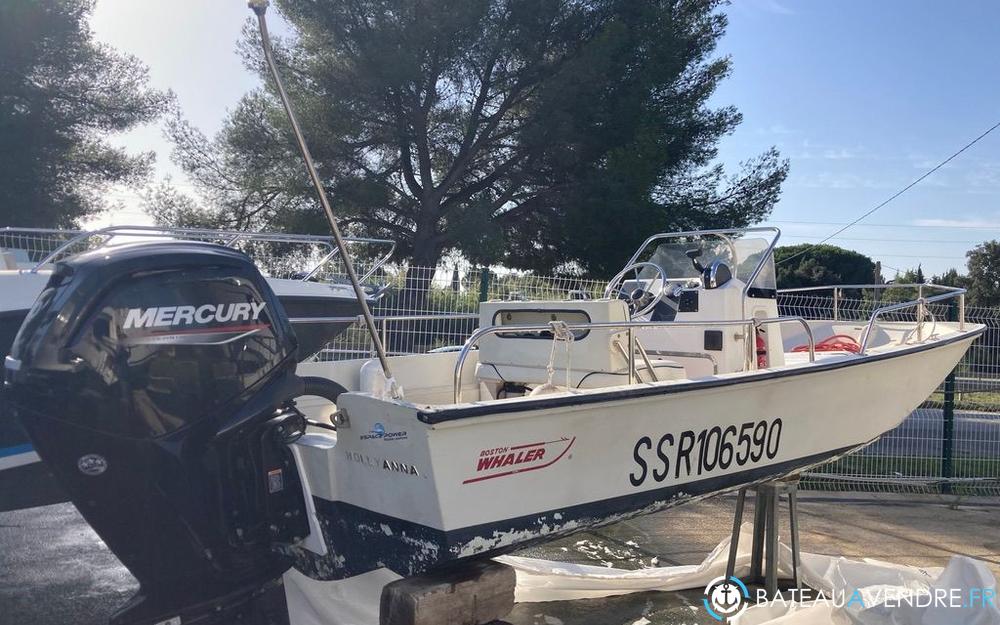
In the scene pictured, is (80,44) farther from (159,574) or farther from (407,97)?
(159,574)

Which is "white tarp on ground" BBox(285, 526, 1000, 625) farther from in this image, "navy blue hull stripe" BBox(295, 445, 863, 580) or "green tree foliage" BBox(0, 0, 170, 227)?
"green tree foliage" BBox(0, 0, 170, 227)

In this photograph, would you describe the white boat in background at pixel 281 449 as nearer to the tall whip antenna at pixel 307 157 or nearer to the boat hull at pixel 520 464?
the boat hull at pixel 520 464

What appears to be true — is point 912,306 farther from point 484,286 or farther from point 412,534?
point 412,534

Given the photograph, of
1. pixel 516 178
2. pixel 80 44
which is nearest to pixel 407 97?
pixel 516 178

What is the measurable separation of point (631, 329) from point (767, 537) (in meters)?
1.40

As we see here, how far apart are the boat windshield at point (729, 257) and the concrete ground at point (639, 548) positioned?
1838mm

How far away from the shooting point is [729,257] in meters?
5.29

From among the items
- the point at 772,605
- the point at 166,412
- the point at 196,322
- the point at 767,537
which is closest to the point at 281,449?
the point at 166,412

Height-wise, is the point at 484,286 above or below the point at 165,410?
above

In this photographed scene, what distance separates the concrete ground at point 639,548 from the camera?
13.9 feet

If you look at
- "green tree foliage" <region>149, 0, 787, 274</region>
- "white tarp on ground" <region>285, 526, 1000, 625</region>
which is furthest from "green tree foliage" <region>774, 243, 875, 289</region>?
"white tarp on ground" <region>285, 526, 1000, 625</region>

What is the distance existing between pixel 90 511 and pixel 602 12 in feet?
44.5

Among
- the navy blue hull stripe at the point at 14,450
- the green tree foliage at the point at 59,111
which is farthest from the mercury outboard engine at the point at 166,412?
the green tree foliage at the point at 59,111

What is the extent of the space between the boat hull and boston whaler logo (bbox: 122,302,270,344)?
45 centimetres
